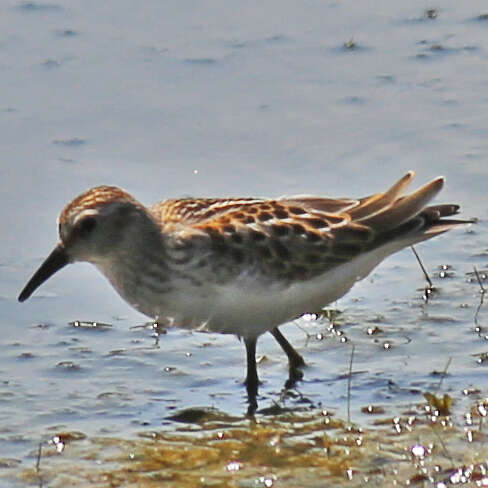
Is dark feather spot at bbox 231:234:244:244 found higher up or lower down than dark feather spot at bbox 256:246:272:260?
higher up

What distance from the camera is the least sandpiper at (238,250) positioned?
29.8 ft

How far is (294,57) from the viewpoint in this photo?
44.8ft

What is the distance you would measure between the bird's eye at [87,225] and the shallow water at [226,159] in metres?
1.02

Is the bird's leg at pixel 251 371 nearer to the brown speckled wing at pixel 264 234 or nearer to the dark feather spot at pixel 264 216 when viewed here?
the brown speckled wing at pixel 264 234

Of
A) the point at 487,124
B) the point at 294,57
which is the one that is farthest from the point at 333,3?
the point at 487,124

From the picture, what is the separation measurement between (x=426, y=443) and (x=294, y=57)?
19.3 feet

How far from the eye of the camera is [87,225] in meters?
9.09

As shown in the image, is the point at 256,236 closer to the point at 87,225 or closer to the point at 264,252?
the point at 264,252

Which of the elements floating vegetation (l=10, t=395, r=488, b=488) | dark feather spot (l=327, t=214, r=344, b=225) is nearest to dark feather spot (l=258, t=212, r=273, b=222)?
dark feather spot (l=327, t=214, r=344, b=225)

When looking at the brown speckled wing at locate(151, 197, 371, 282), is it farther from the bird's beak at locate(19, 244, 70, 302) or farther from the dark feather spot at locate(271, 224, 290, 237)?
the bird's beak at locate(19, 244, 70, 302)

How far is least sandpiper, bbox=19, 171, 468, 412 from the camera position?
29.8ft

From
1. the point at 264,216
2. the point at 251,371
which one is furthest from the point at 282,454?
the point at 264,216

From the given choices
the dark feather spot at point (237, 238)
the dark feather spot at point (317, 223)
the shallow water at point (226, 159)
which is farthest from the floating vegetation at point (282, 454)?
the dark feather spot at point (317, 223)

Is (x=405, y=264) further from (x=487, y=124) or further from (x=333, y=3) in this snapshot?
(x=333, y=3)
